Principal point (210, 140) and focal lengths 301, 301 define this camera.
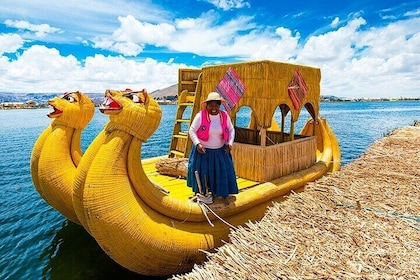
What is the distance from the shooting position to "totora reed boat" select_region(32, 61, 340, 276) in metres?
3.85

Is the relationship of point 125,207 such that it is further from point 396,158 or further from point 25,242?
point 396,158

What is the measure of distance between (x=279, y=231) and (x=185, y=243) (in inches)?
55.4

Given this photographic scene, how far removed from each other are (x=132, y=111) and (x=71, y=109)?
2.11m

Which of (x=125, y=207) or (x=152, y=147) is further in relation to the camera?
(x=152, y=147)

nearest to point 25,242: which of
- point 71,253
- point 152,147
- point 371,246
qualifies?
point 71,253

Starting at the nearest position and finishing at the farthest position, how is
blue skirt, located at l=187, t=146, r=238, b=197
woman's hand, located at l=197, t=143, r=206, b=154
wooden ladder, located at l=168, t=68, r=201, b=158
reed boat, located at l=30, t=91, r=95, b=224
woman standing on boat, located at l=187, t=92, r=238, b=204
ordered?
woman's hand, located at l=197, t=143, r=206, b=154, woman standing on boat, located at l=187, t=92, r=238, b=204, blue skirt, located at l=187, t=146, r=238, b=197, reed boat, located at l=30, t=91, r=95, b=224, wooden ladder, located at l=168, t=68, r=201, b=158

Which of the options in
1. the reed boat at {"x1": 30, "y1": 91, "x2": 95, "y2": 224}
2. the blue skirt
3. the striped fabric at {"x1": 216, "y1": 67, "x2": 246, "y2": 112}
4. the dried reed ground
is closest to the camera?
the dried reed ground

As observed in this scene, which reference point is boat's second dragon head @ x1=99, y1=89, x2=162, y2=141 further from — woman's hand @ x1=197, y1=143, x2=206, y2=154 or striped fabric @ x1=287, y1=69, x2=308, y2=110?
striped fabric @ x1=287, y1=69, x2=308, y2=110

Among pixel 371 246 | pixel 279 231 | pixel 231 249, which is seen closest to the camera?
pixel 371 246

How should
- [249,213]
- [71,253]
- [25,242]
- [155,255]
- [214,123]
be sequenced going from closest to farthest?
[155,255]
[214,123]
[249,213]
[71,253]
[25,242]

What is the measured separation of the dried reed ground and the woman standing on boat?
3.00ft

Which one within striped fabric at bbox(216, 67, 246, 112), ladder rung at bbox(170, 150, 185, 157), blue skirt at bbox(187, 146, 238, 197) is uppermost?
striped fabric at bbox(216, 67, 246, 112)

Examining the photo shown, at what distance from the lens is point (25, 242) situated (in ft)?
21.7

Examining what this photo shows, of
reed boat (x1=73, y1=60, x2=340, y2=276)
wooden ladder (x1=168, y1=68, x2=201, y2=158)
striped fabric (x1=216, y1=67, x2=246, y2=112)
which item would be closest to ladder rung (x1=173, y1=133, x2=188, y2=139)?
wooden ladder (x1=168, y1=68, x2=201, y2=158)
